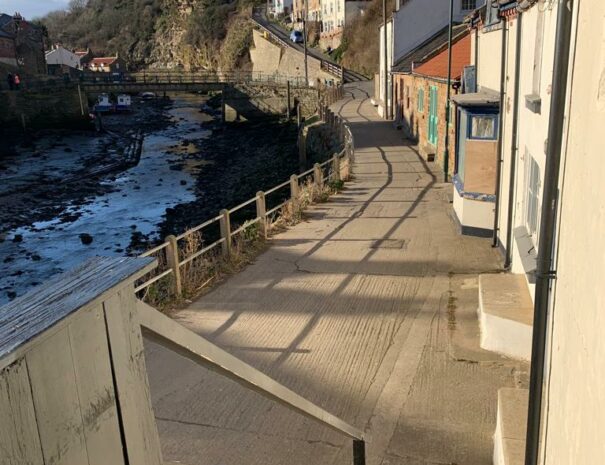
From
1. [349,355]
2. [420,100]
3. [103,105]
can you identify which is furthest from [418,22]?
[103,105]

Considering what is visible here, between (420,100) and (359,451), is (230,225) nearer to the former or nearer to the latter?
(420,100)

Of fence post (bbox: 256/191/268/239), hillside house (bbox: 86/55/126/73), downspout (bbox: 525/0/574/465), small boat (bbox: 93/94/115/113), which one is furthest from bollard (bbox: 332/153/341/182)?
hillside house (bbox: 86/55/126/73)

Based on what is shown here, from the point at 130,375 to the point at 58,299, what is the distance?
0.31m

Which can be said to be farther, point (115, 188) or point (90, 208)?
point (115, 188)

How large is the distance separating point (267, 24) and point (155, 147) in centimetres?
4545

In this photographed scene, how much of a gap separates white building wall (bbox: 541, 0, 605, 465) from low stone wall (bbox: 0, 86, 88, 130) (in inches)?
2194

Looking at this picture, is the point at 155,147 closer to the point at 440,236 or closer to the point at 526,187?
the point at 440,236

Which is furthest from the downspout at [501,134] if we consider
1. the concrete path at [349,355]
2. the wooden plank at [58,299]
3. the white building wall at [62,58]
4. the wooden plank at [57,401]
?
the white building wall at [62,58]

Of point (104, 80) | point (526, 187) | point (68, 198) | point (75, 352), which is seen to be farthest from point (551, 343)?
point (104, 80)

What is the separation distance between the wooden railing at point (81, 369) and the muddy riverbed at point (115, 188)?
15.8 meters

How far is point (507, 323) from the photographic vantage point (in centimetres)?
692

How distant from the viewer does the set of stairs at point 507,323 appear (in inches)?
199

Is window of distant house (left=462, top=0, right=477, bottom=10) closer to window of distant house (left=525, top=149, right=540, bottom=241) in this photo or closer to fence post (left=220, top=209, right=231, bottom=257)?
fence post (left=220, top=209, right=231, bottom=257)

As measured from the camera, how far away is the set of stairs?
16.6 feet
